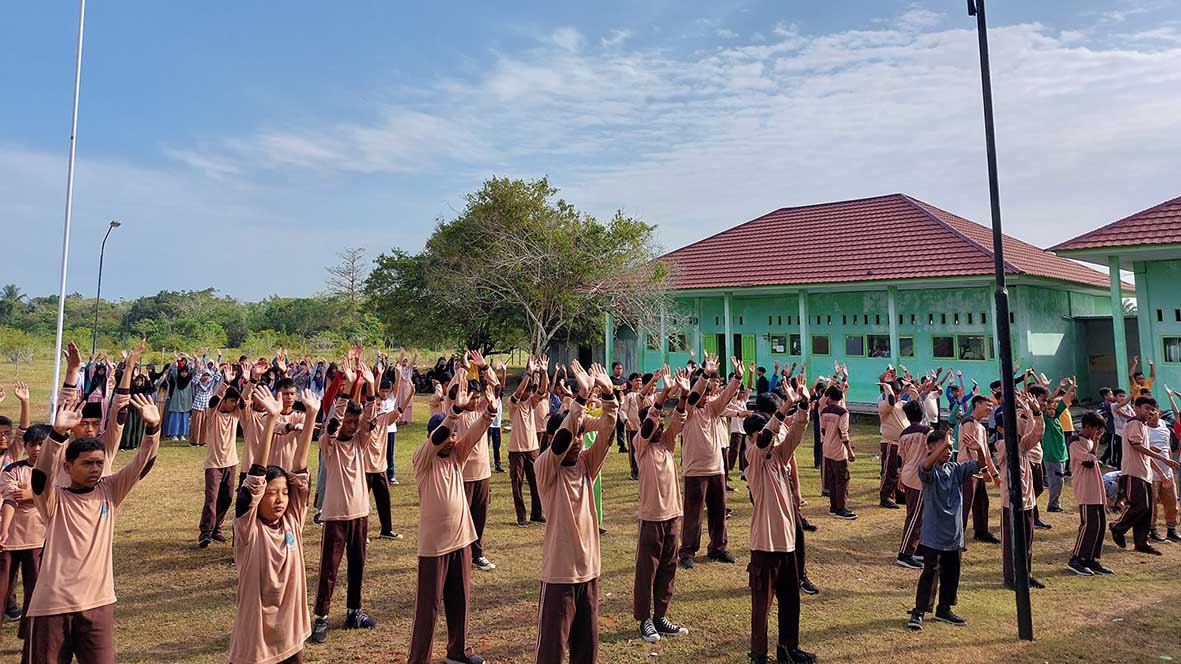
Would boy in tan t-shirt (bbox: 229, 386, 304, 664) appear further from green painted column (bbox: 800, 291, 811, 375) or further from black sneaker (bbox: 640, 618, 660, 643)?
green painted column (bbox: 800, 291, 811, 375)

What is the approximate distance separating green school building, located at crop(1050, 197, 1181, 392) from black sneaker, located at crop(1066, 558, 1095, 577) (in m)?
9.21

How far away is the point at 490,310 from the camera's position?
77.9 feet

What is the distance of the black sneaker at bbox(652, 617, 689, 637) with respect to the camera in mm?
5527

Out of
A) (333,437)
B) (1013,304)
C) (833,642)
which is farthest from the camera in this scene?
(1013,304)

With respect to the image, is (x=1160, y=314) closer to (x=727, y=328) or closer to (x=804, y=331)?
(x=804, y=331)

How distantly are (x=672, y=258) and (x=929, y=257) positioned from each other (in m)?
8.99

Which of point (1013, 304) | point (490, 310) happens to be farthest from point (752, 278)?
point (490, 310)

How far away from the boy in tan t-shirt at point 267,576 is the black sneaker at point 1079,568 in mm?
7500

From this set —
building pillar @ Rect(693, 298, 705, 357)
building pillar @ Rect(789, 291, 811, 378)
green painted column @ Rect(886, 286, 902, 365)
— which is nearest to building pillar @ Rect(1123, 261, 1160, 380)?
green painted column @ Rect(886, 286, 902, 365)

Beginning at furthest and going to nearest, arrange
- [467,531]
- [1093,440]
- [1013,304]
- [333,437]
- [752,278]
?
[752,278] → [1013,304] → [1093,440] → [333,437] → [467,531]

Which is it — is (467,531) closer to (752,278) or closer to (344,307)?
(752,278)

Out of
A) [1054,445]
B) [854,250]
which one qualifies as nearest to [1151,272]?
[854,250]

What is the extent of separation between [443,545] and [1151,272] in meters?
16.8

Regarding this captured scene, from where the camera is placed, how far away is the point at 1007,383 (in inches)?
217
